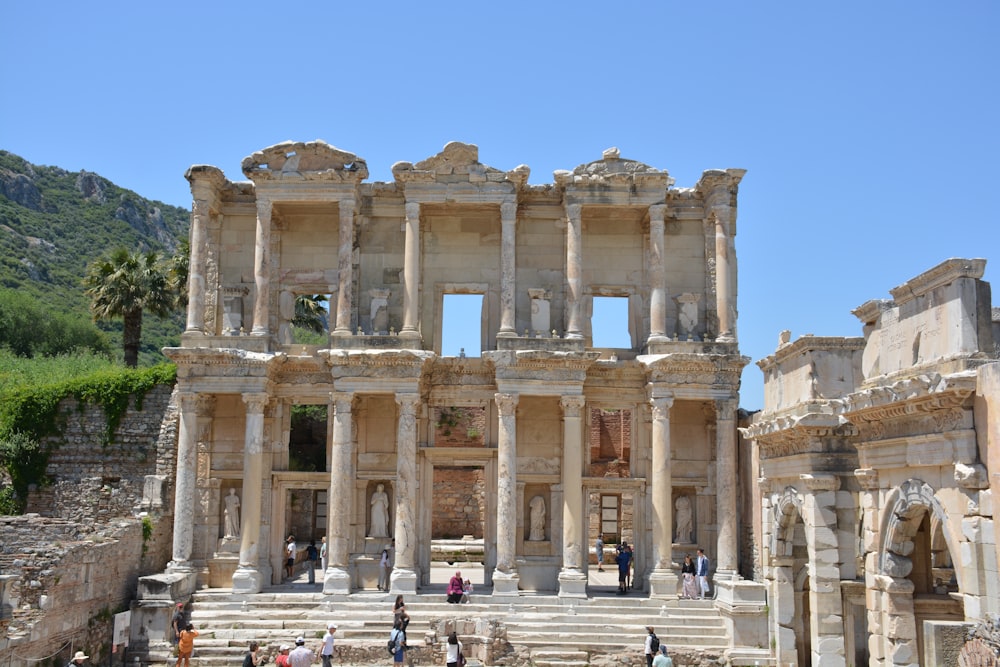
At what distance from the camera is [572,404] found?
24.1 metres

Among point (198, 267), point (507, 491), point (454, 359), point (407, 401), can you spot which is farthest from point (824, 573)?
point (198, 267)

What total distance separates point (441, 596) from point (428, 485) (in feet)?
Result: 10.2

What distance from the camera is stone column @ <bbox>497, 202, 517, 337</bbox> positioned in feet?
81.3

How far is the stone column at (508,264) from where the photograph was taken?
24781 millimetres

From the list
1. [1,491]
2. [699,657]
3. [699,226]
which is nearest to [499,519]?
[699,657]

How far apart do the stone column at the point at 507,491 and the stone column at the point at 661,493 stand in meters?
3.17

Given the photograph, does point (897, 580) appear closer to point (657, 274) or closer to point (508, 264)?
point (657, 274)

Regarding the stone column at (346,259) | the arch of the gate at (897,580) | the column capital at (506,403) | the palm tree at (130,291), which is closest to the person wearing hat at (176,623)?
the stone column at (346,259)

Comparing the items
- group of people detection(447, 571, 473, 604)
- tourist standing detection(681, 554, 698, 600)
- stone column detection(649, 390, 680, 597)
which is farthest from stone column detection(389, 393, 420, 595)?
tourist standing detection(681, 554, 698, 600)

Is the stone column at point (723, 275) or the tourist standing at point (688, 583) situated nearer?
the tourist standing at point (688, 583)

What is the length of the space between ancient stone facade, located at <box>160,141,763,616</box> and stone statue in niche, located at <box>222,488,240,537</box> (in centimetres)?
32

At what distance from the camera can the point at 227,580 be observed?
24891 mm

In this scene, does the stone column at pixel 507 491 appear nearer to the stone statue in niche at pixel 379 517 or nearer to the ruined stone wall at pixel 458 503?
the stone statue in niche at pixel 379 517

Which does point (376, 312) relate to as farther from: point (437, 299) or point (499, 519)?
point (499, 519)
